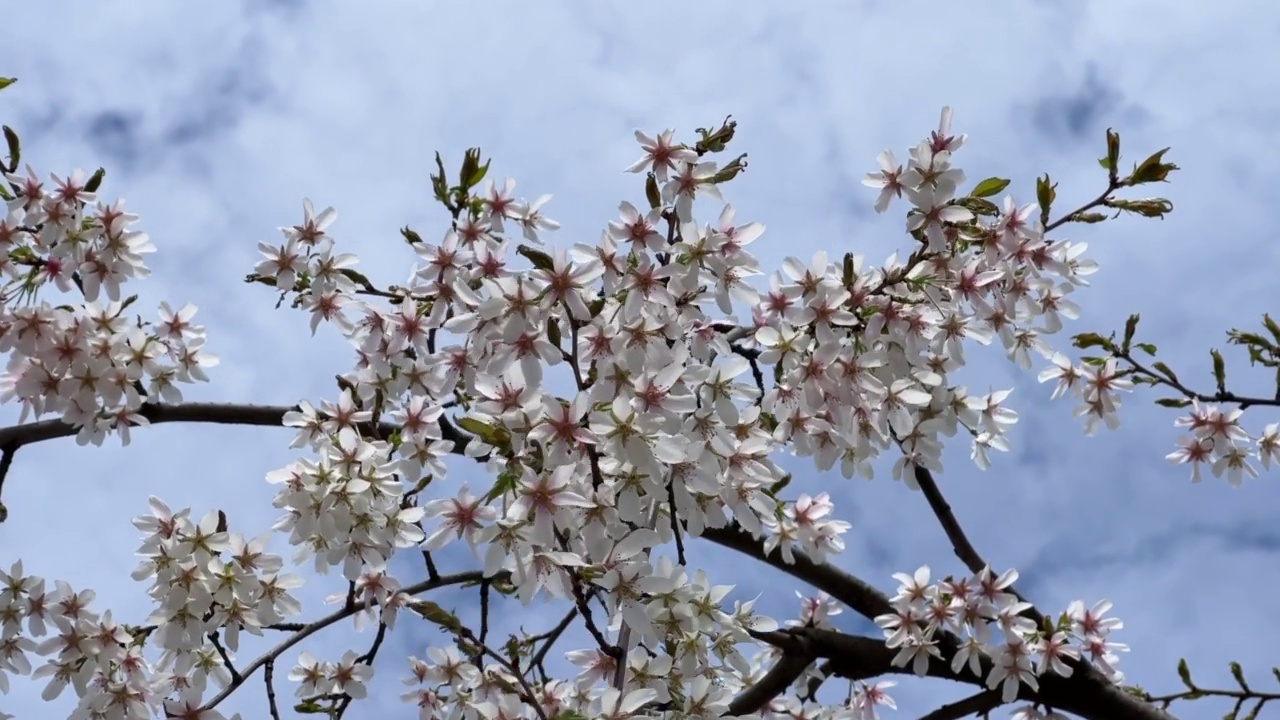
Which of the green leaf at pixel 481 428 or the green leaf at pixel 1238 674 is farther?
the green leaf at pixel 1238 674

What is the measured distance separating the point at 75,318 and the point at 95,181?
1.83 ft

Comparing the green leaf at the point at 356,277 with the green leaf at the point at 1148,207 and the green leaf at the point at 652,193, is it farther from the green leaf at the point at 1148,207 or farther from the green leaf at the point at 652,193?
the green leaf at the point at 1148,207

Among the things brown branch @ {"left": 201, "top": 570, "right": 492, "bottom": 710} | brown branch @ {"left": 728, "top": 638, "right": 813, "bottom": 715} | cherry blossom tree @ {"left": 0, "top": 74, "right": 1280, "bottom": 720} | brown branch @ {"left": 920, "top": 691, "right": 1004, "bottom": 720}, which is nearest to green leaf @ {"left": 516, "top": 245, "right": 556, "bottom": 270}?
cherry blossom tree @ {"left": 0, "top": 74, "right": 1280, "bottom": 720}

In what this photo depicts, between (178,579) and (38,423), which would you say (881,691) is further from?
(38,423)

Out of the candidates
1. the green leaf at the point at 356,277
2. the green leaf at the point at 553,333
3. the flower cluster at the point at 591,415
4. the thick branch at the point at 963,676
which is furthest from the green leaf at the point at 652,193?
the thick branch at the point at 963,676

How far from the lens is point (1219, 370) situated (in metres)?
4.34

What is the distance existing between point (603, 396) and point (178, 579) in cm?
159

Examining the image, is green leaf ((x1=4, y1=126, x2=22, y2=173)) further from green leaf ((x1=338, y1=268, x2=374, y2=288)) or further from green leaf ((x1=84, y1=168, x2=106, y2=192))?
green leaf ((x1=338, y1=268, x2=374, y2=288))

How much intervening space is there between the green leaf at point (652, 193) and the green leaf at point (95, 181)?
7.23ft

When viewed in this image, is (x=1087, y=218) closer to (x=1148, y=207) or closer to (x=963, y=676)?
(x=1148, y=207)

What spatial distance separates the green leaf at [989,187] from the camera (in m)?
3.15

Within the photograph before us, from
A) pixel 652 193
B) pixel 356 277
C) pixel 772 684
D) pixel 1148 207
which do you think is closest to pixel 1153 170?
pixel 1148 207

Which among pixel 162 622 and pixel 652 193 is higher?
pixel 652 193

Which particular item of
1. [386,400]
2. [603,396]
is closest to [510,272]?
[386,400]
